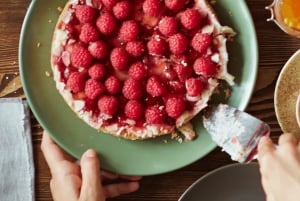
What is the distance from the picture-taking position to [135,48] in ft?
5.24

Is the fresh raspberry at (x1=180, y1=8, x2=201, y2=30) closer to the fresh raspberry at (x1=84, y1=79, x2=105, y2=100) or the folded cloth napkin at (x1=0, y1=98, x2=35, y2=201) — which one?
the fresh raspberry at (x1=84, y1=79, x2=105, y2=100)

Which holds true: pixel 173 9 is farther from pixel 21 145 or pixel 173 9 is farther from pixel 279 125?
pixel 21 145

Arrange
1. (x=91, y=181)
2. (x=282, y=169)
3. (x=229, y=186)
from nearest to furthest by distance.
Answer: (x=282, y=169)
(x=91, y=181)
(x=229, y=186)

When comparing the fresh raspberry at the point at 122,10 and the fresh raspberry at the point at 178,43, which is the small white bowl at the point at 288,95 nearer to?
the fresh raspberry at the point at 178,43

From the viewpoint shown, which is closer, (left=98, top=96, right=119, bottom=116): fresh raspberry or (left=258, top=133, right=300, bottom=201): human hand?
(left=258, top=133, right=300, bottom=201): human hand

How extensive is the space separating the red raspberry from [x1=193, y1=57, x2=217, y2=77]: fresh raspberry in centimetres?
15

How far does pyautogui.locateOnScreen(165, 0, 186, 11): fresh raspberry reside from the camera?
1.59 m

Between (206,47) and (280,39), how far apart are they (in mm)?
228

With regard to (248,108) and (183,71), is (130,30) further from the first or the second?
(248,108)

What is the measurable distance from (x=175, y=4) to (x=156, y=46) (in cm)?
11

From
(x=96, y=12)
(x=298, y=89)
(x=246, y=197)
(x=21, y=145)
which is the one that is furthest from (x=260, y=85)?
(x=21, y=145)

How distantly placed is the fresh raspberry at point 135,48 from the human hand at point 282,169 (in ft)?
1.28

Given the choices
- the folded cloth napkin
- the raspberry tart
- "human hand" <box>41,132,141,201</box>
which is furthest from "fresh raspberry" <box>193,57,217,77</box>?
the folded cloth napkin

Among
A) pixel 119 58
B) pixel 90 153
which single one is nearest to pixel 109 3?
pixel 119 58
